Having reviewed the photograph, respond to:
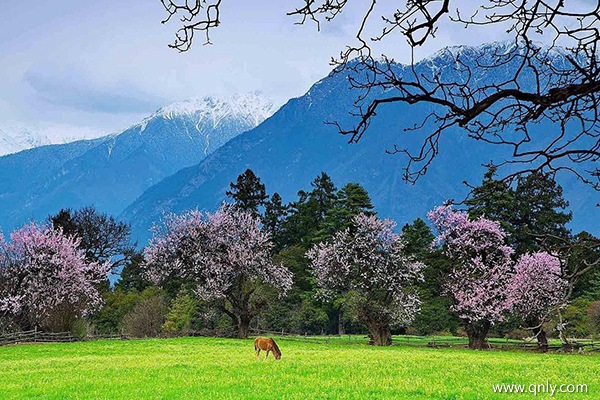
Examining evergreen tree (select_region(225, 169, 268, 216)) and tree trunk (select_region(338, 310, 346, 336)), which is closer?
tree trunk (select_region(338, 310, 346, 336))

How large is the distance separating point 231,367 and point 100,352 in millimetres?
16768

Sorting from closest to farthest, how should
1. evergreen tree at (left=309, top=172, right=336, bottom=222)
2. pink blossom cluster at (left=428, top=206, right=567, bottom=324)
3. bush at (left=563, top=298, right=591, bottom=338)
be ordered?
pink blossom cluster at (left=428, top=206, right=567, bottom=324) < bush at (left=563, top=298, right=591, bottom=338) < evergreen tree at (left=309, top=172, right=336, bottom=222)

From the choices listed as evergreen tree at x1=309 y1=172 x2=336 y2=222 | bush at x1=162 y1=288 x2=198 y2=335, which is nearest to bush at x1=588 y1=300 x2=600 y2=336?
bush at x1=162 y1=288 x2=198 y2=335

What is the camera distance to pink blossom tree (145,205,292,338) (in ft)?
172

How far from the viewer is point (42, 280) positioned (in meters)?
49.7

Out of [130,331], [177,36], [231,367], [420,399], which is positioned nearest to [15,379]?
[231,367]

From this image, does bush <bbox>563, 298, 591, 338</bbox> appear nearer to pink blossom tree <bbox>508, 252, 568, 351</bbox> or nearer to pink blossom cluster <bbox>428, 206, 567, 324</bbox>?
pink blossom cluster <bbox>428, 206, 567, 324</bbox>

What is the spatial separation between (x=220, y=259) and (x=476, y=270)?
66.1 feet

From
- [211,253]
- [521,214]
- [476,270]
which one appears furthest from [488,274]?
[211,253]

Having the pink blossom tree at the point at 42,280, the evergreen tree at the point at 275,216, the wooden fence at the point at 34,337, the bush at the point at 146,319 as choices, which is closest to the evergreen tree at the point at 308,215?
the evergreen tree at the point at 275,216

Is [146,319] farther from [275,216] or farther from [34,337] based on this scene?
[275,216]

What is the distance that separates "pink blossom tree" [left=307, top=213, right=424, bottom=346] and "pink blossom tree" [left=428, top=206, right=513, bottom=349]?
156 inches

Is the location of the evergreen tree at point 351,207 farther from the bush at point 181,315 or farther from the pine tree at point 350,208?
the bush at point 181,315

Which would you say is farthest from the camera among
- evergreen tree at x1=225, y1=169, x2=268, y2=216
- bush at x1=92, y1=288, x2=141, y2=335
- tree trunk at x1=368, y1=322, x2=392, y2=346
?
evergreen tree at x1=225, y1=169, x2=268, y2=216
